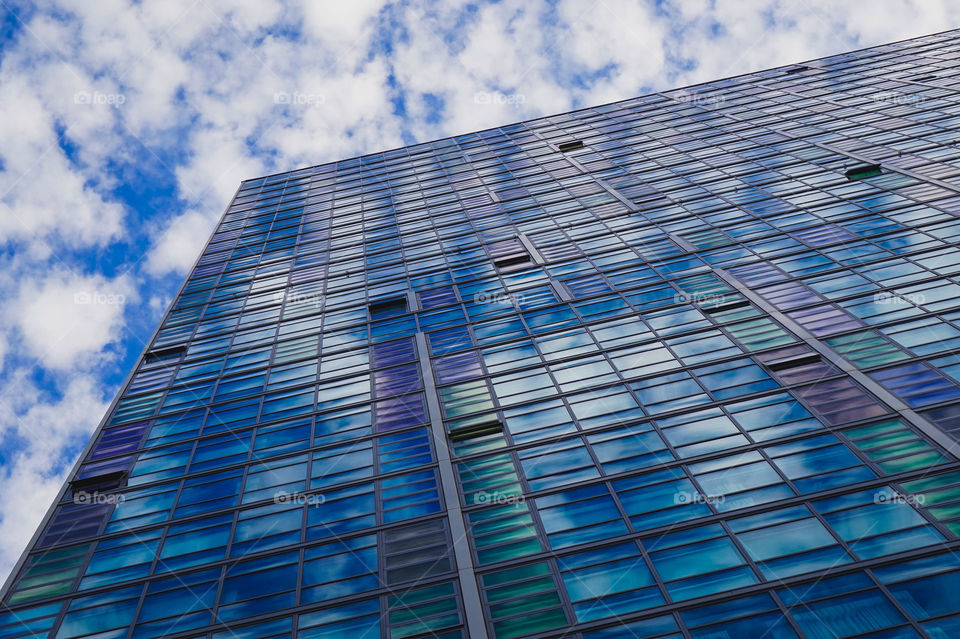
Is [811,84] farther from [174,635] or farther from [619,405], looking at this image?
[174,635]

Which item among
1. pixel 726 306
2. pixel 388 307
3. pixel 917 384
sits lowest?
pixel 388 307

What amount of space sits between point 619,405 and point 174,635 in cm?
1820

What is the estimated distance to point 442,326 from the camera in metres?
42.2

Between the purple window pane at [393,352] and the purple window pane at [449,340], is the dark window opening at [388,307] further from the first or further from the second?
the purple window pane at [449,340]

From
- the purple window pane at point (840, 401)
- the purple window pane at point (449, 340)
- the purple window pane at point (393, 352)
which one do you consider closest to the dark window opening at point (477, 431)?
the purple window pane at point (449, 340)

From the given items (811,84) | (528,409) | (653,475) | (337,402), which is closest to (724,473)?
(653,475)

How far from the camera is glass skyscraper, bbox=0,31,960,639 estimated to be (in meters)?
22.9

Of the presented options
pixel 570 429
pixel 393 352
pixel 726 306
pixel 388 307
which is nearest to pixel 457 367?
pixel 393 352

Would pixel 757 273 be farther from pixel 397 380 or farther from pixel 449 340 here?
pixel 397 380

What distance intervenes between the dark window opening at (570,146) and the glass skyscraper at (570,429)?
41.4ft

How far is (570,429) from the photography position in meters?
30.9

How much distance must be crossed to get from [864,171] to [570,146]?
2767 cm

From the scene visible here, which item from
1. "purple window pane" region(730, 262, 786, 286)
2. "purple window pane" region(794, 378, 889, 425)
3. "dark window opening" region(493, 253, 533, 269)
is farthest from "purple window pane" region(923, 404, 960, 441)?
"dark window opening" region(493, 253, 533, 269)

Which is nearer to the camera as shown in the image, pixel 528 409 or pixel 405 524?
pixel 405 524
